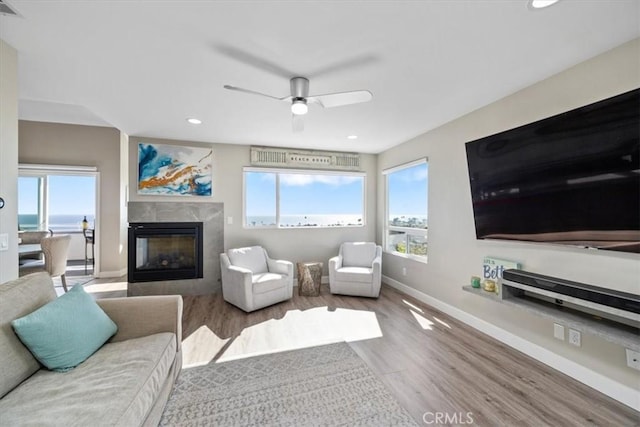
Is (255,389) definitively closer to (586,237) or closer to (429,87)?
(586,237)

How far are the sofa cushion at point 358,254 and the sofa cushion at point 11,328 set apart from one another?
356 cm

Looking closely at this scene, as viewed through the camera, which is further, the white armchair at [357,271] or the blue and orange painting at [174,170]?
the blue and orange painting at [174,170]

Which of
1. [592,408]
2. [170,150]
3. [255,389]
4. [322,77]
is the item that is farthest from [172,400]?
[170,150]

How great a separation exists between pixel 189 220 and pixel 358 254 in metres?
2.77

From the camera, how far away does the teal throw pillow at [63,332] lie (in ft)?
4.48

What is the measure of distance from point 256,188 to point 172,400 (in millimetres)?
3278

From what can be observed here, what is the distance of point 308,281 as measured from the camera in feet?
13.5

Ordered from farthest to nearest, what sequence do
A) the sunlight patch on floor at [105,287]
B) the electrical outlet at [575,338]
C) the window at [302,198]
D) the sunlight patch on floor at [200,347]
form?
the window at [302,198]
the sunlight patch on floor at [105,287]
the sunlight patch on floor at [200,347]
the electrical outlet at [575,338]

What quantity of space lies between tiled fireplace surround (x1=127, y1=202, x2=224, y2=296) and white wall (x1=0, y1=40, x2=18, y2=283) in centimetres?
210

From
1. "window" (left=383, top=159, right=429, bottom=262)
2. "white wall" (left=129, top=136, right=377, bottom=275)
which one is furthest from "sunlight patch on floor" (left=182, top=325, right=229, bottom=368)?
"window" (left=383, top=159, right=429, bottom=262)

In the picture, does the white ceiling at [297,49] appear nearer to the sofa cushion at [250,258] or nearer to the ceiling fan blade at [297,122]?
the ceiling fan blade at [297,122]

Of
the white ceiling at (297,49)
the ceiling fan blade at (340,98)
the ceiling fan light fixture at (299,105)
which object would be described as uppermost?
the white ceiling at (297,49)

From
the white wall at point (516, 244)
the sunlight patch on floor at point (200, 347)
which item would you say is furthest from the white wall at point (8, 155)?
the white wall at point (516, 244)

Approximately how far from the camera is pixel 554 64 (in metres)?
2.06
